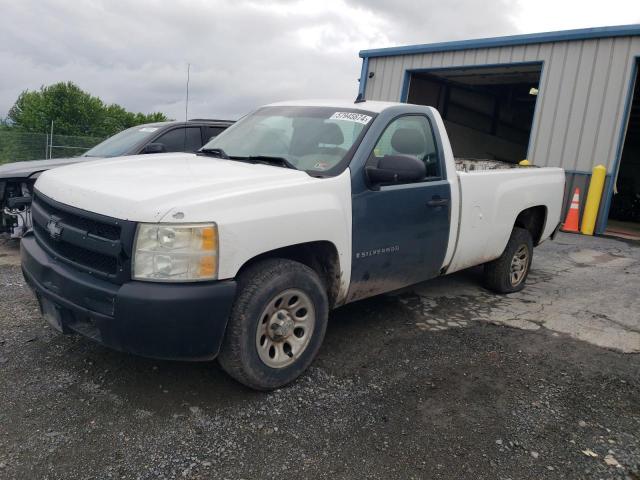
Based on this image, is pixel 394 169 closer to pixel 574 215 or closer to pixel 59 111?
pixel 574 215

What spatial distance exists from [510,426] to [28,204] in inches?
201

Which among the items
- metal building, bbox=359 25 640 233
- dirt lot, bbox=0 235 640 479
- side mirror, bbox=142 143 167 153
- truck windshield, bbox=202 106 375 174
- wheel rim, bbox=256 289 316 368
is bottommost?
dirt lot, bbox=0 235 640 479

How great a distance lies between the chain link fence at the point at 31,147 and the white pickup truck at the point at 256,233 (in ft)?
49.4

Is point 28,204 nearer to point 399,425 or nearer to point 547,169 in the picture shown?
point 399,425

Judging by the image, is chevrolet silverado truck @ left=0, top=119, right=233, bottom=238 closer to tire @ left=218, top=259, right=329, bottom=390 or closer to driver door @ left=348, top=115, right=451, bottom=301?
driver door @ left=348, top=115, right=451, bottom=301

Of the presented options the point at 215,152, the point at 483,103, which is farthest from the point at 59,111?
the point at 215,152

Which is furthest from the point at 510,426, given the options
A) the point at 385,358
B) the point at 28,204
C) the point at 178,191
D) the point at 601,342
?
the point at 28,204

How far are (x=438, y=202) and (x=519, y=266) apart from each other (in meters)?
2.05

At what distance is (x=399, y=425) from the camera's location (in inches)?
109

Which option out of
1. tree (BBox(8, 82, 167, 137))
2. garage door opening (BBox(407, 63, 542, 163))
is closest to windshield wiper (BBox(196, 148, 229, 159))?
garage door opening (BBox(407, 63, 542, 163))

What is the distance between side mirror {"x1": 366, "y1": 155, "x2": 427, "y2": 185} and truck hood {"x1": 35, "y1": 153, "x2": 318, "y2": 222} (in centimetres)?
48

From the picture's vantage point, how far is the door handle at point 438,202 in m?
→ 3.88

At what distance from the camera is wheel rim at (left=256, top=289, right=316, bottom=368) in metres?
2.95

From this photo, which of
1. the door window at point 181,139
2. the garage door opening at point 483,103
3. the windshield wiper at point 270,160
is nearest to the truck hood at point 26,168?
the door window at point 181,139
